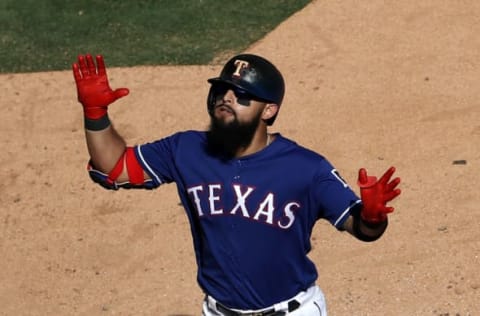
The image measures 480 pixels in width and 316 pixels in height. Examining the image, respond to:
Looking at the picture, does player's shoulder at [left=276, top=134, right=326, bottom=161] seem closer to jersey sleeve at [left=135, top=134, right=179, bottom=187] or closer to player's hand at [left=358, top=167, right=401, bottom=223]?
player's hand at [left=358, top=167, right=401, bottom=223]

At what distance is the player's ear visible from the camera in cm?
529

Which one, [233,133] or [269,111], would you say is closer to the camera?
[233,133]

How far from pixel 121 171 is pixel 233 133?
678 mm

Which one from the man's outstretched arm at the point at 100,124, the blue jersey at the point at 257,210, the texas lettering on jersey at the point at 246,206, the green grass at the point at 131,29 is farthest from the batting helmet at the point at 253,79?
the green grass at the point at 131,29

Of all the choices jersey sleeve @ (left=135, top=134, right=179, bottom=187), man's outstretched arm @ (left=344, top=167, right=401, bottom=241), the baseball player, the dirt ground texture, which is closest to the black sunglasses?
the baseball player

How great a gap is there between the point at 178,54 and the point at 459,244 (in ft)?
15.5

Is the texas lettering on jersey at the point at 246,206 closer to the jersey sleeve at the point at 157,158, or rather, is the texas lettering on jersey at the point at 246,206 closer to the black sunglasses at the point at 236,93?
the jersey sleeve at the point at 157,158

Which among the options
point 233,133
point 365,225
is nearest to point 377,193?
point 365,225

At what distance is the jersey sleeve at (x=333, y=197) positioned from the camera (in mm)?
5078

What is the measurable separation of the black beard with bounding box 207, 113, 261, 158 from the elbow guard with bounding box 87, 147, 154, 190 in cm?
47

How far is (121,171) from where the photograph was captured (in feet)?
17.9

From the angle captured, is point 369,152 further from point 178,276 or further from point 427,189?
point 178,276

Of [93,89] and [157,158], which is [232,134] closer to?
[157,158]

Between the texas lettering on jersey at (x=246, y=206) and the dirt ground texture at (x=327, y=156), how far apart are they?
2.73 meters
